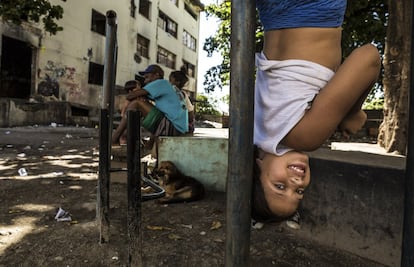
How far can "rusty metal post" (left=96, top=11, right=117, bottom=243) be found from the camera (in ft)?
7.09

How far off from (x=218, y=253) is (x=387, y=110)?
3252 mm

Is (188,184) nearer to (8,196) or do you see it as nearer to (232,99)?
(8,196)

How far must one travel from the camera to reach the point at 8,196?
3215mm

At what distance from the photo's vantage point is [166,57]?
77.7 feet

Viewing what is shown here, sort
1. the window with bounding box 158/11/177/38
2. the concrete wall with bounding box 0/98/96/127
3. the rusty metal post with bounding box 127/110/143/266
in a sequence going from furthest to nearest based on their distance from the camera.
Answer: the window with bounding box 158/11/177/38, the concrete wall with bounding box 0/98/96/127, the rusty metal post with bounding box 127/110/143/266

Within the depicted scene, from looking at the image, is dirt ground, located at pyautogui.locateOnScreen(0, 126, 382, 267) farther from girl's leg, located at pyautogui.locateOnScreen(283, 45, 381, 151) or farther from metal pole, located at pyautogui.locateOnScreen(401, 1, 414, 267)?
metal pole, located at pyautogui.locateOnScreen(401, 1, 414, 267)

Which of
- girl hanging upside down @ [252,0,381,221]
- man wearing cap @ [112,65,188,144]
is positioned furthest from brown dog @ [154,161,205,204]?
girl hanging upside down @ [252,0,381,221]

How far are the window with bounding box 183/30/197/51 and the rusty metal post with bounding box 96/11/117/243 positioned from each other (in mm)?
25174

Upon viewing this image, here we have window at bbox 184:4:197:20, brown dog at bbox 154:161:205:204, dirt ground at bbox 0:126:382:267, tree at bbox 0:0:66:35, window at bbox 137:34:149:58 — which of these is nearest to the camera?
dirt ground at bbox 0:126:382:267

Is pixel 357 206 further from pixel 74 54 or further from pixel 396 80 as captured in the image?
pixel 74 54

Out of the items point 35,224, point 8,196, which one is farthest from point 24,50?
point 35,224

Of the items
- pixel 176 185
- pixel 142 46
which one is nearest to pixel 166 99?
pixel 176 185

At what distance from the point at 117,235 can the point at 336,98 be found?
6.79ft

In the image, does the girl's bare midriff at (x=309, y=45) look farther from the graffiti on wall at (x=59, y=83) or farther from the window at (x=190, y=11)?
the window at (x=190, y=11)
